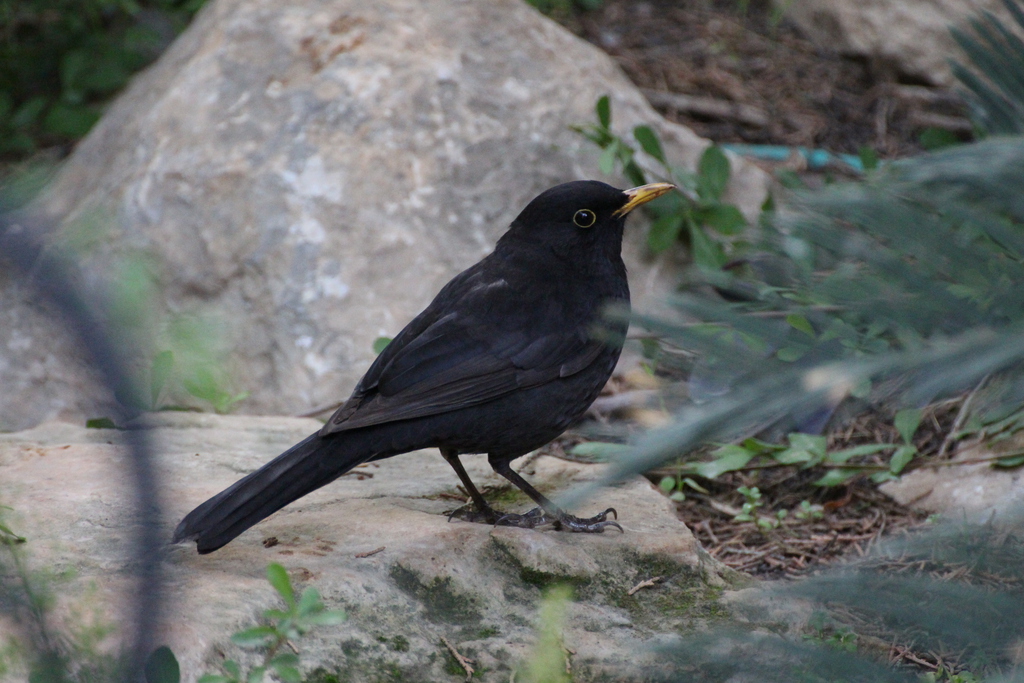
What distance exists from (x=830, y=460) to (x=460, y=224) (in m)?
2.17

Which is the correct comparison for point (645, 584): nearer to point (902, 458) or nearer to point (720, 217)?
point (902, 458)

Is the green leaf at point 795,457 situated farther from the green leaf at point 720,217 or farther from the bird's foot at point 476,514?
the green leaf at point 720,217

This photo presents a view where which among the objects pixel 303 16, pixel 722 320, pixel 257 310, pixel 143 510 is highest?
pixel 722 320

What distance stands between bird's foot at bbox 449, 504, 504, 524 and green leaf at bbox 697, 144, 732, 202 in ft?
8.31

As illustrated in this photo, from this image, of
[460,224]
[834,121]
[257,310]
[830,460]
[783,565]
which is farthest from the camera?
[834,121]

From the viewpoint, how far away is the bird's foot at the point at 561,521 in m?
3.38

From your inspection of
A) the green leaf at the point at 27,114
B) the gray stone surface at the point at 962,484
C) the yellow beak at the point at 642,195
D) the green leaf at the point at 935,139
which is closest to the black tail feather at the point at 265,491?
the yellow beak at the point at 642,195

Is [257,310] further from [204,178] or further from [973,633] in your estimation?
[973,633]

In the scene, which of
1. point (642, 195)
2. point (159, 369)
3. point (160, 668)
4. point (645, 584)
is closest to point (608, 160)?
point (642, 195)

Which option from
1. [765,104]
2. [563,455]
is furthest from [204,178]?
[765,104]

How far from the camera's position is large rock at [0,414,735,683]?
233cm

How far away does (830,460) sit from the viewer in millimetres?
4012

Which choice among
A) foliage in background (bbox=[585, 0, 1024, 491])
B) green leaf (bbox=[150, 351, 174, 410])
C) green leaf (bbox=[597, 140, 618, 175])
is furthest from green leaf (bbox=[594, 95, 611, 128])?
foliage in background (bbox=[585, 0, 1024, 491])

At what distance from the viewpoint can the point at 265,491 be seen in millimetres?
2766
